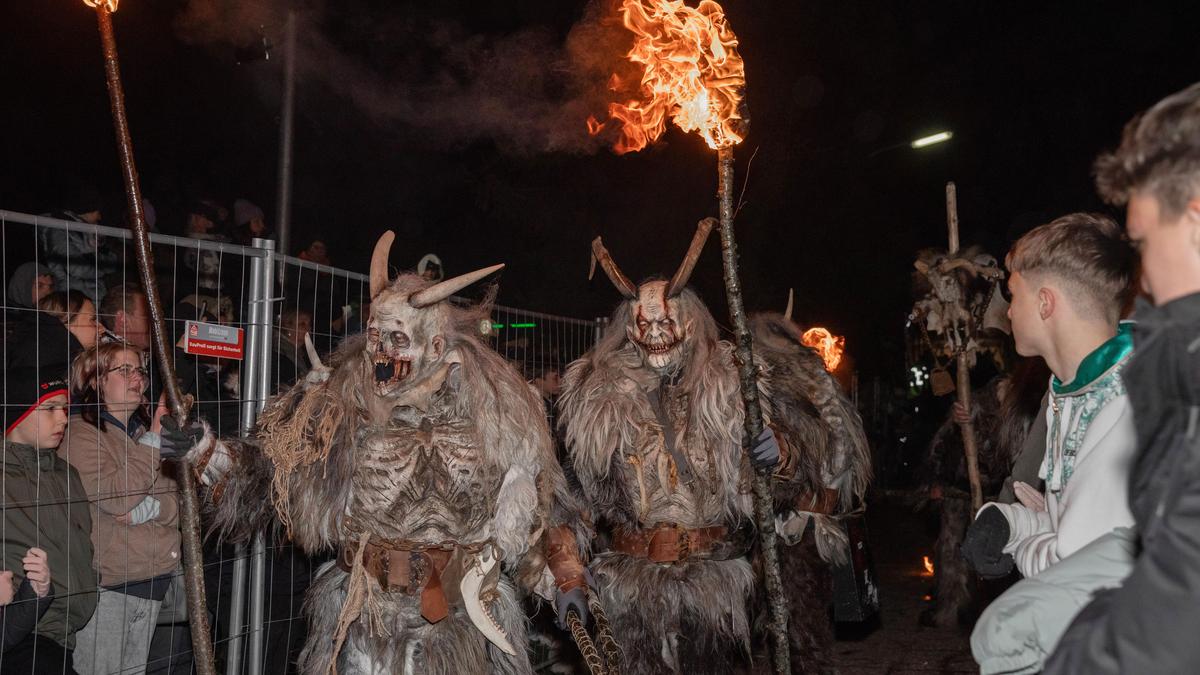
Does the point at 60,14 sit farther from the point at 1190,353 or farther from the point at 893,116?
the point at 893,116

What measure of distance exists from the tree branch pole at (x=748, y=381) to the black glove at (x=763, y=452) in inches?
3.0

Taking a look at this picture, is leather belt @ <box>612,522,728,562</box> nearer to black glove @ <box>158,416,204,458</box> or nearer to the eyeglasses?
black glove @ <box>158,416,204,458</box>

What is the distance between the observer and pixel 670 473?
15.9ft

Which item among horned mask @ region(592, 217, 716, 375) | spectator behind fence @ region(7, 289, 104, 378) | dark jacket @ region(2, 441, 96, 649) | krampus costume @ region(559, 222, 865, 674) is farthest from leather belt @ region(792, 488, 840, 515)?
spectator behind fence @ region(7, 289, 104, 378)

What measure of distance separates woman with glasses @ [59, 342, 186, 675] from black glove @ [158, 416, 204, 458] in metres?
0.56

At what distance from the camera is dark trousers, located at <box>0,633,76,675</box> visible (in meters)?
3.80

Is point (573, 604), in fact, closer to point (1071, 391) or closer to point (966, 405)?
point (1071, 391)

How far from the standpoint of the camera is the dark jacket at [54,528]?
12.3ft

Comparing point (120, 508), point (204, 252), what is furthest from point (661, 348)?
point (204, 252)

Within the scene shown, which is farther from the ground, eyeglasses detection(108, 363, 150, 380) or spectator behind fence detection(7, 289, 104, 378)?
spectator behind fence detection(7, 289, 104, 378)

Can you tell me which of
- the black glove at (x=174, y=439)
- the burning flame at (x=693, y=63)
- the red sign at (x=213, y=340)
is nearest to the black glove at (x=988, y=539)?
the burning flame at (x=693, y=63)

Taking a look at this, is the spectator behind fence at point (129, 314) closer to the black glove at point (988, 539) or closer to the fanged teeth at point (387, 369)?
the fanged teeth at point (387, 369)

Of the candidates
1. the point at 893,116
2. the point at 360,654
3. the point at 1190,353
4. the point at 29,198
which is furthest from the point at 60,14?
the point at 893,116

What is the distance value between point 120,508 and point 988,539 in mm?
3500
